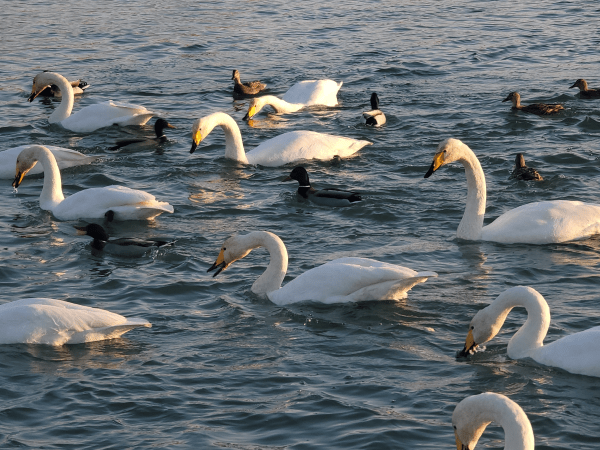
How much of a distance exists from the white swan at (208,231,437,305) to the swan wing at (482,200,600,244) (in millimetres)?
2172

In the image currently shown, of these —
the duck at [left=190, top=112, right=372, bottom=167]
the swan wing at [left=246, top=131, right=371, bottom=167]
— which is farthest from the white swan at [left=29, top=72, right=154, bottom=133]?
the swan wing at [left=246, top=131, right=371, bottom=167]

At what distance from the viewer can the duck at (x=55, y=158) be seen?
14.5 meters

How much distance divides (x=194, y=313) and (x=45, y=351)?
1.52m

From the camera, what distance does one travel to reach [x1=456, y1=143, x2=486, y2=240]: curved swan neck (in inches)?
460

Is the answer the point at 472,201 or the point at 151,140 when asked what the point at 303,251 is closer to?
the point at 472,201

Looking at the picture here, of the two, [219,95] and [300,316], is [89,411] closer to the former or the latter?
[300,316]

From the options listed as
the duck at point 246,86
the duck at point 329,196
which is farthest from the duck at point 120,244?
the duck at point 246,86

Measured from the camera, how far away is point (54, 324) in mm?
8812

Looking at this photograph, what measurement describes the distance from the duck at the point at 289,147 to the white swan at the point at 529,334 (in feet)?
23.8

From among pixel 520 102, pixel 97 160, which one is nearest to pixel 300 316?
pixel 97 160

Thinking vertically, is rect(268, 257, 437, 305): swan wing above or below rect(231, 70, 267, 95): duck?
below

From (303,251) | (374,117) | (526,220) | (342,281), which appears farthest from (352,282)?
(374,117)

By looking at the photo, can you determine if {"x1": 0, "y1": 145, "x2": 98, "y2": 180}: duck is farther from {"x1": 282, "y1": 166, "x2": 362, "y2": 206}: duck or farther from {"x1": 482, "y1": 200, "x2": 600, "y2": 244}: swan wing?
{"x1": 482, "y1": 200, "x2": 600, "y2": 244}: swan wing

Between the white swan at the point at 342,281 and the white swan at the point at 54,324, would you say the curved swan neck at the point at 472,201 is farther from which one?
the white swan at the point at 54,324
